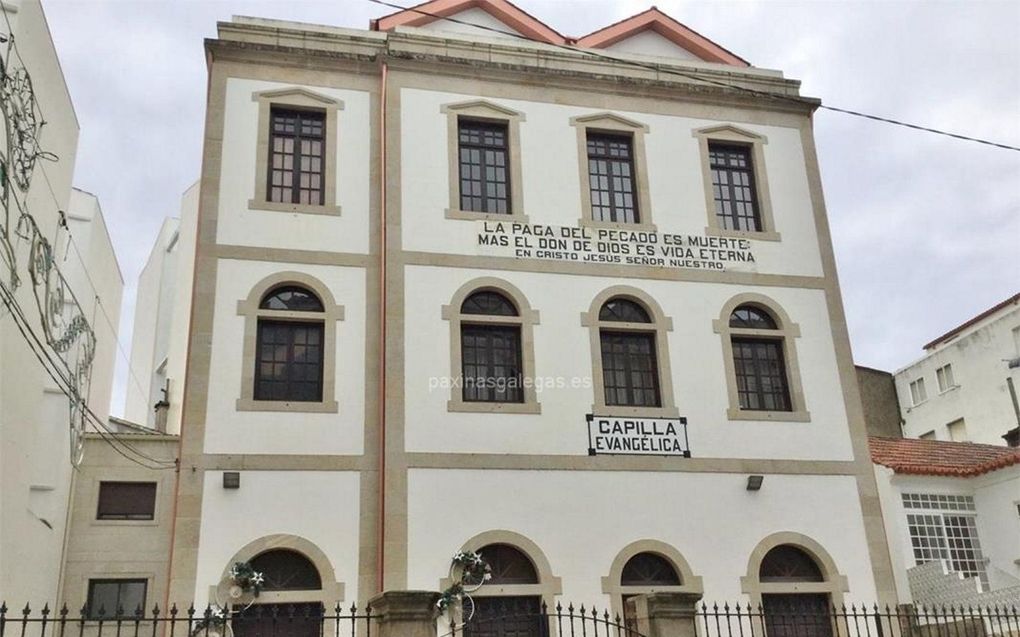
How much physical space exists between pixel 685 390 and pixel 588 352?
5.99ft

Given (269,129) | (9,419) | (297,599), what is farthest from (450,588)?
(269,129)

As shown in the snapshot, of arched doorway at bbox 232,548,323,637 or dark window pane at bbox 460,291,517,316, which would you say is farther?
dark window pane at bbox 460,291,517,316

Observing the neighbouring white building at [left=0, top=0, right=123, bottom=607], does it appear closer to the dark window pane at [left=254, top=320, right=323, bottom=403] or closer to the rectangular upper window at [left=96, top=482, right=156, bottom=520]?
the rectangular upper window at [left=96, top=482, right=156, bottom=520]

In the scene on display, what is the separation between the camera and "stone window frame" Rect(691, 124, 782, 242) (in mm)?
19172

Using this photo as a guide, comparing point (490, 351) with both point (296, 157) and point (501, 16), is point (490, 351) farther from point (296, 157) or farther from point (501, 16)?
point (501, 16)

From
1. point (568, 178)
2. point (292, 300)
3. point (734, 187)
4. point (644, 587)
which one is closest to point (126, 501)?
point (292, 300)

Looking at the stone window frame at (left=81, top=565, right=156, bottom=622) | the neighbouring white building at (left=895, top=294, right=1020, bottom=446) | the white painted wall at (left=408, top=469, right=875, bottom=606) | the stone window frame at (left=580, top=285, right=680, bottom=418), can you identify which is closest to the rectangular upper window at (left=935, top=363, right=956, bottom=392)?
the neighbouring white building at (left=895, top=294, right=1020, bottom=446)

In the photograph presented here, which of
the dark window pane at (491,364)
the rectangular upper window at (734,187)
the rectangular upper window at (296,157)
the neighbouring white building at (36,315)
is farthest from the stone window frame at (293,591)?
the rectangular upper window at (734,187)

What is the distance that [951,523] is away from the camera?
67.2 ft

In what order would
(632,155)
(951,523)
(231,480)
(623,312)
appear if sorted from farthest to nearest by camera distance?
1. (951,523)
2. (632,155)
3. (623,312)
4. (231,480)

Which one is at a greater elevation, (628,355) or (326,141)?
(326,141)

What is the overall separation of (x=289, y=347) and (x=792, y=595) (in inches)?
365

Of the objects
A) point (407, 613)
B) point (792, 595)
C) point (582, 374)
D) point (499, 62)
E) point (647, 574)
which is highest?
point (499, 62)

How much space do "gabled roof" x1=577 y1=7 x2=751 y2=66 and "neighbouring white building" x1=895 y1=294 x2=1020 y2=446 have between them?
14.9 metres
